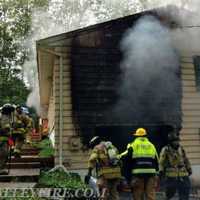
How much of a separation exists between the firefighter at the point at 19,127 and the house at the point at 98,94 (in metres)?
1.17

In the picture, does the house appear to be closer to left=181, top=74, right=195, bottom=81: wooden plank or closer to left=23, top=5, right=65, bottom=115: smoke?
left=181, top=74, right=195, bottom=81: wooden plank

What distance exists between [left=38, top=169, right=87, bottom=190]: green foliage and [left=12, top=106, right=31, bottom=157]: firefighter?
5.93 feet

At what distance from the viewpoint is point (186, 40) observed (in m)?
11.3

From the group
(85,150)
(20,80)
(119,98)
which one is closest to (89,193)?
(85,150)

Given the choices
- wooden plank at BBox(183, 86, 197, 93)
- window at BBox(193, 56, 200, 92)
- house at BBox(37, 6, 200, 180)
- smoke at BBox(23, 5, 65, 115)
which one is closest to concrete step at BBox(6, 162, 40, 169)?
house at BBox(37, 6, 200, 180)

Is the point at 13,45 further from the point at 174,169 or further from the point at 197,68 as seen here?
the point at 174,169

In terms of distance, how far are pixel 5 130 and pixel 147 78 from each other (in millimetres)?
4201

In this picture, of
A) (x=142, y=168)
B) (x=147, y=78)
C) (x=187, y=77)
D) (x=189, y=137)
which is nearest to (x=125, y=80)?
(x=147, y=78)

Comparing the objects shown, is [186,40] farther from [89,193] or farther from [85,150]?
[89,193]

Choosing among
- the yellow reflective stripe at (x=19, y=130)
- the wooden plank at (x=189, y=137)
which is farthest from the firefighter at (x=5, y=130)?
the wooden plank at (x=189, y=137)

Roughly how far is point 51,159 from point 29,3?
83.8ft

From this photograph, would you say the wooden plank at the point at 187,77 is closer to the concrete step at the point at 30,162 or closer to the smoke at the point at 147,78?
the smoke at the point at 147,78

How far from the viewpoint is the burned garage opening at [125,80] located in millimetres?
10469

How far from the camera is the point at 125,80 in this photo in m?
10.7
